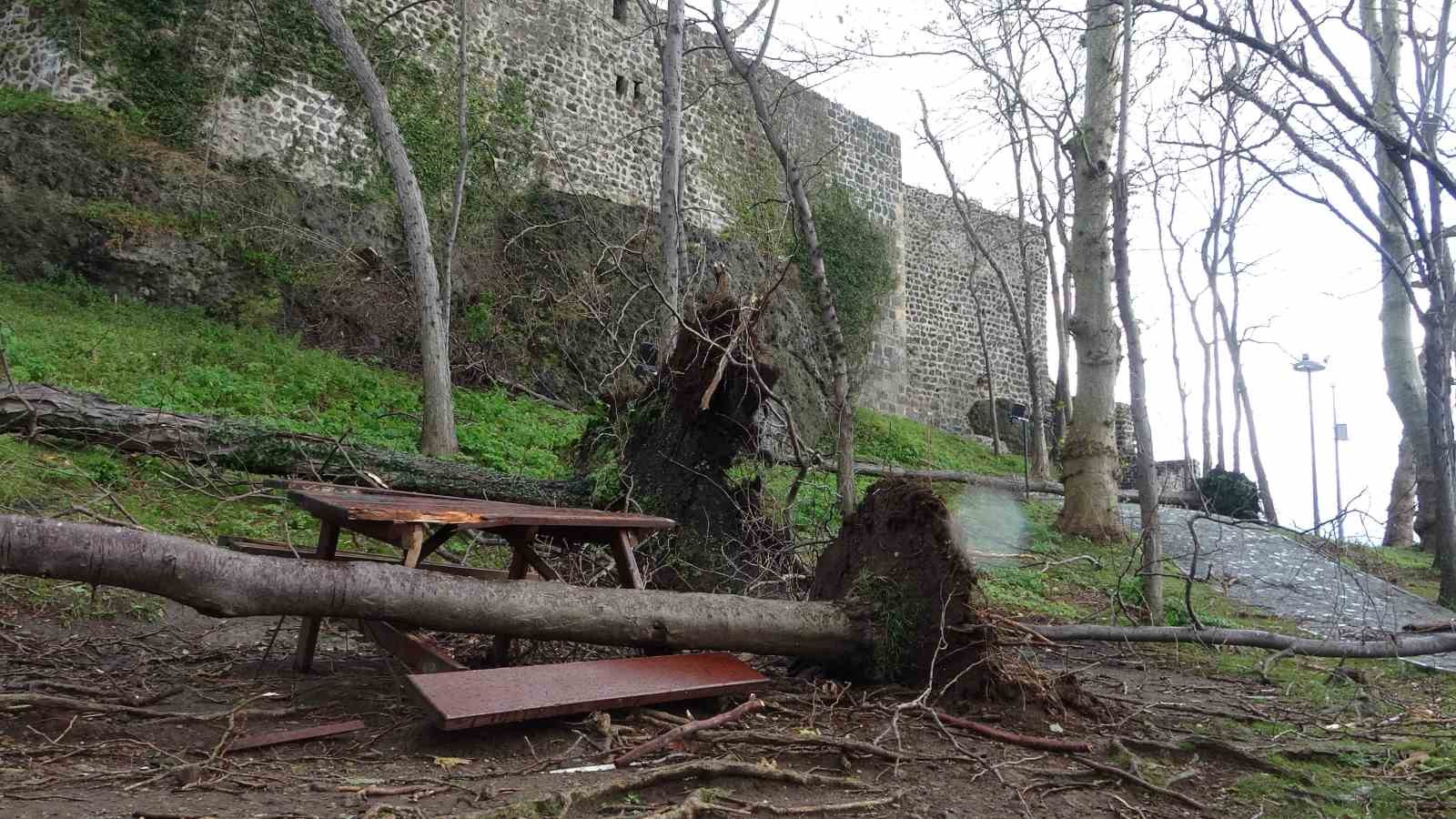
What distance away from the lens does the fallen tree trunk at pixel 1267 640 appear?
519 centimetres

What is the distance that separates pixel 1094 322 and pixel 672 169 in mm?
4869

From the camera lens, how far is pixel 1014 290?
26078 millimetres

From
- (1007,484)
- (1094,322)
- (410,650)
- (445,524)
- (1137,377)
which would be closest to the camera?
(410,650)

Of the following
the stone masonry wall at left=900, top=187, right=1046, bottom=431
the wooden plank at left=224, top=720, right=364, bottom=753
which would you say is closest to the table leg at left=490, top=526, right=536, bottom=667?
the wooden plank at left=224, top=720, right=364, bottom=753

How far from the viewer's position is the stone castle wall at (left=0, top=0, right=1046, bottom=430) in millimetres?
13125

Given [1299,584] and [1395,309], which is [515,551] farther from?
[1395,309]

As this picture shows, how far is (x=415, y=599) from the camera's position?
3518 millimetres

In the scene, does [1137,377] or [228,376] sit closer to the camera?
[1137,377]

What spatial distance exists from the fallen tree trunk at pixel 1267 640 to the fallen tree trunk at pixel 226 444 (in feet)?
12.5

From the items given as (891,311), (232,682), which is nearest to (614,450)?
(232,682)

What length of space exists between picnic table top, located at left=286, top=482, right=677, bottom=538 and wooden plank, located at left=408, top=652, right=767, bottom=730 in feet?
1.84

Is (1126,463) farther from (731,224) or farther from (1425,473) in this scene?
(731,224)

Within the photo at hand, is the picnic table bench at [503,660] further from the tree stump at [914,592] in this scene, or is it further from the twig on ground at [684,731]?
the tree stump at [914,592]

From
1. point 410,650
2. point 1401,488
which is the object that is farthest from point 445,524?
point 1401,488
